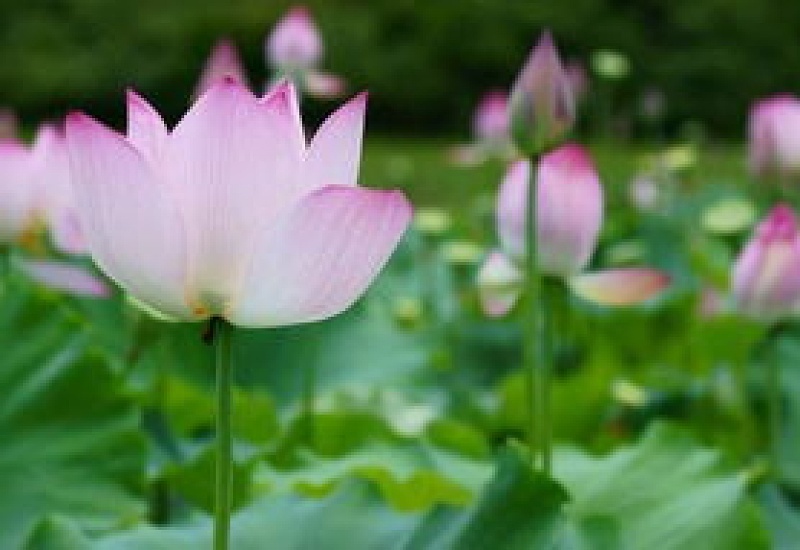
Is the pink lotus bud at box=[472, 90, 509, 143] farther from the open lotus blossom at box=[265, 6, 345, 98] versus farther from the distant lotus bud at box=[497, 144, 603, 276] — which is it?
the distant lotus bud at box=[497, 144, 603, 276]

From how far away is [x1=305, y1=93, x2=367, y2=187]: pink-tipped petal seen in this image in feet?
2.02

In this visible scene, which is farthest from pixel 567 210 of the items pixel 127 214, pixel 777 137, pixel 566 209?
pixel 777 137

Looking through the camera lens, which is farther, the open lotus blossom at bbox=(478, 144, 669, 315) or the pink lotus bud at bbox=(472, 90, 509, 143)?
the pink lotus bud at bbox=(472, 90, 509, 143)

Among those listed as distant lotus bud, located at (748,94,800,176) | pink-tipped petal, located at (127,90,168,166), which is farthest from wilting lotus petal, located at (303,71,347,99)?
pink-tipped petal, located at (127,90,168,166)

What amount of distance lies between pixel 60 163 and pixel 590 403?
1.55ft

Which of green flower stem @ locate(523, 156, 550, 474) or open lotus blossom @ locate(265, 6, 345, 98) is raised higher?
open lotus blossom @ locate(265, 6, 345, 98)

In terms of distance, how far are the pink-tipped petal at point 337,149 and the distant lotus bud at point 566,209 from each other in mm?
332

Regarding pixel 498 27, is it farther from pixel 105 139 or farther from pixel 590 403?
pixel 105 139

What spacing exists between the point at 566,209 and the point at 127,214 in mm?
404

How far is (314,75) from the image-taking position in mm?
1764

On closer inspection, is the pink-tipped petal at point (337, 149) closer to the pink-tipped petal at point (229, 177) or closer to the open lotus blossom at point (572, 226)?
the pink-tipped petal at point (229, 177)

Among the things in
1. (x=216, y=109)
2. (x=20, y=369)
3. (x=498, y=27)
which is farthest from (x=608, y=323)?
(x=498, y=27)

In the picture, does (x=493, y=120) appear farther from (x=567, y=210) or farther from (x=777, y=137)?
(x=567, y=210)

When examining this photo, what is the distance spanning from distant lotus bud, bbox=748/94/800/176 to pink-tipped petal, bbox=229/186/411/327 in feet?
3.36
